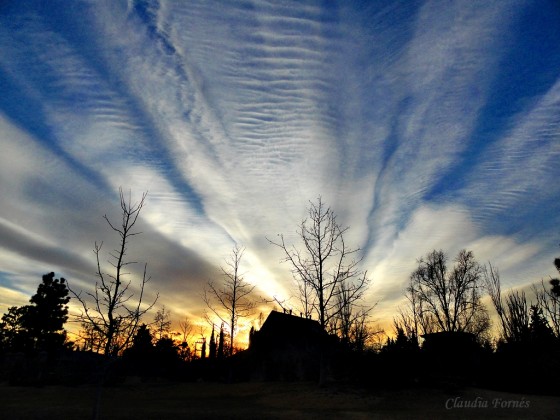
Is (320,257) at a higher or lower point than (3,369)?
higher

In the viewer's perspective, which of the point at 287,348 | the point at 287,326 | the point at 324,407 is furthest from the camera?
the point at 287,326

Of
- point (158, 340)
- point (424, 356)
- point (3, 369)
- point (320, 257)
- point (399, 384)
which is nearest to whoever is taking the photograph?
point (399, 384)

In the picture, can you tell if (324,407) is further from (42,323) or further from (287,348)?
(42,323)

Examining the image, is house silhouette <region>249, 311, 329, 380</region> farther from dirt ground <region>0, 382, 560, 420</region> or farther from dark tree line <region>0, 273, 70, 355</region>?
dark tree line <region>0, 273, 70, 355</region>

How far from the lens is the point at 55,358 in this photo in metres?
44.4

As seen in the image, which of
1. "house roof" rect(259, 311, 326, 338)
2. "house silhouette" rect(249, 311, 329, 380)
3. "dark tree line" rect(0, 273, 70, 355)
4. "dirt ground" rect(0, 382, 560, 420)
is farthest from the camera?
"dark tree line" rect(0, 273, 70, 355)

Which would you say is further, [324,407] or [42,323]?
[42,323]

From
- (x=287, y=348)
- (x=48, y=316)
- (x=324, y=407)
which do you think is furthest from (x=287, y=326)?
(x=48, y=316)

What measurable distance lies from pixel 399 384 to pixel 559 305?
1138 inches

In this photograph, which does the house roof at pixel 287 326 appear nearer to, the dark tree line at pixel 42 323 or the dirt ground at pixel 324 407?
the dirt ground at pixel 324 407

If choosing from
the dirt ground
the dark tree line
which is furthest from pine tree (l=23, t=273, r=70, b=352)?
the dirt ground

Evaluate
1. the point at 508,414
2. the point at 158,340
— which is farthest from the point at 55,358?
the point at 508,414

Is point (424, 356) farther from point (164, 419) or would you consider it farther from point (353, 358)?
point (164, 419)

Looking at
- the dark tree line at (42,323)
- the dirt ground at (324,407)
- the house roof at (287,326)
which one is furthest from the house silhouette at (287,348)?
the dark tree line at (42,323)
